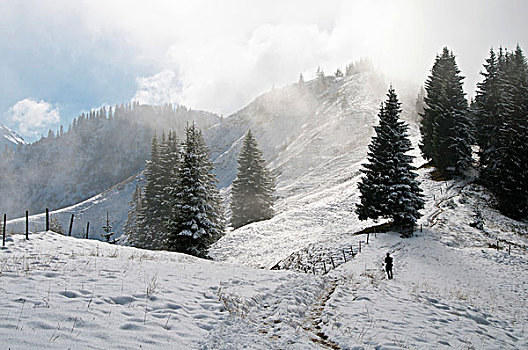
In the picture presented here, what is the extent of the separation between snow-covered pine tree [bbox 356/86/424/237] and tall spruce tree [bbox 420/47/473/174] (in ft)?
41.7

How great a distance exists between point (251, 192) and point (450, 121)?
27.2m

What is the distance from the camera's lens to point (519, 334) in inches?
396

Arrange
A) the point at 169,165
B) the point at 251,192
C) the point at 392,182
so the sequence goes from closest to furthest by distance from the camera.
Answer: the point at 392,182 → the point at 169,165 → the point at 251,192

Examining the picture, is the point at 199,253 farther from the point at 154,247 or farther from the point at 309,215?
the point at 309,215

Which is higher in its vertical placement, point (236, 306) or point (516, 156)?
point (516, 156)

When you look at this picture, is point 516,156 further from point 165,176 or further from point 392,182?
point 165,176

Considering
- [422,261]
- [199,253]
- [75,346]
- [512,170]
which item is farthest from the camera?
[512,170]

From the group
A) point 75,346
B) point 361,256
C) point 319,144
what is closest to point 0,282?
point 75,346

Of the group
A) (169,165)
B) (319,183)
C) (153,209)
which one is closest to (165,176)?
(169,165)

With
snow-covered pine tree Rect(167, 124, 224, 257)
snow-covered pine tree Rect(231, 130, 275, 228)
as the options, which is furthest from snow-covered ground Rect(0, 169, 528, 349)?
snow-covered pine tree Rect(231, 130, 275, 228)

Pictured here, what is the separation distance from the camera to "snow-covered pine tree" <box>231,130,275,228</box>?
137 ft

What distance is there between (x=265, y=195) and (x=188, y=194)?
16.8 meters

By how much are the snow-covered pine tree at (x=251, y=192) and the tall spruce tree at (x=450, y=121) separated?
23.1 metres

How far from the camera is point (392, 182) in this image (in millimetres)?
27688
